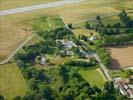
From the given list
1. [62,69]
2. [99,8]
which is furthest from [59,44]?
[99,8]

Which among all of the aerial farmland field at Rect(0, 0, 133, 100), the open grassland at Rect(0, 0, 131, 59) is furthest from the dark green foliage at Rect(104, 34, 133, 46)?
the open grassland at Rect(0, 0, 131, 59)

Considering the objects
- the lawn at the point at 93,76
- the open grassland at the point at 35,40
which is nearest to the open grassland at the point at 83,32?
the open grassland at the point at 35,40

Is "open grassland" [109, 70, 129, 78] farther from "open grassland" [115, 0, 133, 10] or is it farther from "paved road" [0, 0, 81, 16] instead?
"paved road" [0, 0, 81, 16]

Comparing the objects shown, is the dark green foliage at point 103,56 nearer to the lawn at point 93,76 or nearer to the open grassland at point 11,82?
the lawn at point 93,76

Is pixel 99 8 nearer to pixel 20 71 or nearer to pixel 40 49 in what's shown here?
pixel 40 49

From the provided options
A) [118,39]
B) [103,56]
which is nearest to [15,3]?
[118,39]

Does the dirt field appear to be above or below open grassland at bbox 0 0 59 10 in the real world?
below
